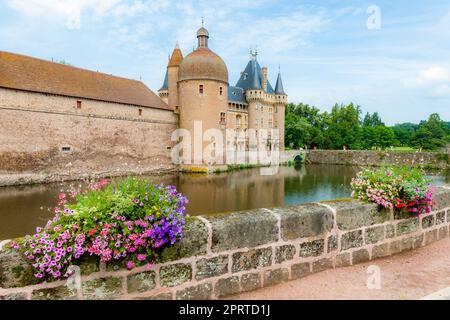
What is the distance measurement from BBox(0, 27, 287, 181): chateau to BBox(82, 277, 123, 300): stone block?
21136 millimetres

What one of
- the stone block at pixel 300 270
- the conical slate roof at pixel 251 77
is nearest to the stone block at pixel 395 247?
the stone block at pixel 300 270

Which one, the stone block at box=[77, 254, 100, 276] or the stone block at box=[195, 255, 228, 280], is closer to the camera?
the stone block at box=[77, 254, 100, 276]

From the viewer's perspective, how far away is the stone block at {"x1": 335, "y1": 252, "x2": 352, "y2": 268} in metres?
3.56

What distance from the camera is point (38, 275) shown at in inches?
86.5

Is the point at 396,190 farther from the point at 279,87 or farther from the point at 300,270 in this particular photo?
the point at 279,87

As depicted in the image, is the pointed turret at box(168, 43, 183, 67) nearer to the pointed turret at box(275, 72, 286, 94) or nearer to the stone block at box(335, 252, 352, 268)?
the pointed turret at box(275, 72, 286, 94)

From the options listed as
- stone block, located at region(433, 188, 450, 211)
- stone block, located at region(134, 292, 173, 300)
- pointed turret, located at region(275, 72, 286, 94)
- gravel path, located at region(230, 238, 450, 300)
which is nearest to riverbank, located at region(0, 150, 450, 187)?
stone block, located at region(433, 188, 450, 211)

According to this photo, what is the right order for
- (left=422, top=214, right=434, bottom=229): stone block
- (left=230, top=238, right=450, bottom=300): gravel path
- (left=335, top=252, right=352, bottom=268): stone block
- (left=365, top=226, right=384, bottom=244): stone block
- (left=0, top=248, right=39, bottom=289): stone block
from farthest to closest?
(left=422, top=214, right=434, bottom=229): stone block
(left=365, top=226, right=384, bottom=244): stone block
(left=335, top=252, right=352, bottom=268): stone block
(left=230, top=238, right=450, bottom=300): gravel path
(left=0, top=248, right=39, bottom=289): stone block

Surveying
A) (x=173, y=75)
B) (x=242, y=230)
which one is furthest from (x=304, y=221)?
(x=173, y=75)

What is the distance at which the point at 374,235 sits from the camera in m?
3.88

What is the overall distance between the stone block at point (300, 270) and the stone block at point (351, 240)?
526mm

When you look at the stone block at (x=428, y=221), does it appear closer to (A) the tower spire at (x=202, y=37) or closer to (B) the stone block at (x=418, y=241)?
(B) the stone block at (x=418, y=241)

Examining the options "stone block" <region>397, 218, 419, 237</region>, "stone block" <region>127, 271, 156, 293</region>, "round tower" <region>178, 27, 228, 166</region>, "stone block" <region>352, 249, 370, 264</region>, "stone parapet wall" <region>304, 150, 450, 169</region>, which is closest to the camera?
"stone block" <region>127, 271, 156, 293</region>

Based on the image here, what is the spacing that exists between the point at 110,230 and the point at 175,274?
0.69m
